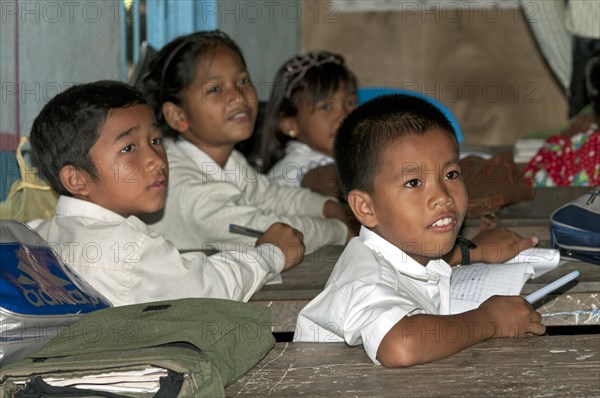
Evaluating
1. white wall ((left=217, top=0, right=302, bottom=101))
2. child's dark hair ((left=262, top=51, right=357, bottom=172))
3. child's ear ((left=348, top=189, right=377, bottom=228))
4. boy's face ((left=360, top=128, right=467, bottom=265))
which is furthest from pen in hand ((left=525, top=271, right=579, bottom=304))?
white wall ((left=217, top=0, right=302, bottom=101))

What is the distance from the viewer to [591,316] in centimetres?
210

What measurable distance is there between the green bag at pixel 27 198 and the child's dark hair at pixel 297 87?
1514mm

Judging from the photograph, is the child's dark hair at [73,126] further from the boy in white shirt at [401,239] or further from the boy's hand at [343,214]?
the boy's hand at [343,214]

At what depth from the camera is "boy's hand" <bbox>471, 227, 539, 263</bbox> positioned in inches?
92.9

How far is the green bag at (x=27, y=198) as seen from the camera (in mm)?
2447

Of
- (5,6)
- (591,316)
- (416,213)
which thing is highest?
(5,6)

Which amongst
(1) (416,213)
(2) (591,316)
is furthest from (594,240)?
(1) (416,213)

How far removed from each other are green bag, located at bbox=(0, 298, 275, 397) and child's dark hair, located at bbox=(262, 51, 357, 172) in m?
2.18

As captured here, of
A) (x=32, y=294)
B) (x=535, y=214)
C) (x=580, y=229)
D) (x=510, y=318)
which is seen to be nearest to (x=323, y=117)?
(x=535, y=214)

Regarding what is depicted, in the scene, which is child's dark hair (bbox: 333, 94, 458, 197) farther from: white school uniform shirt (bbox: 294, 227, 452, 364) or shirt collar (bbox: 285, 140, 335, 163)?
shirt collar (bbox: 285, 140, 335, 163)

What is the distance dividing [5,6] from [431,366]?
1551 millimetres

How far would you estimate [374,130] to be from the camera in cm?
202

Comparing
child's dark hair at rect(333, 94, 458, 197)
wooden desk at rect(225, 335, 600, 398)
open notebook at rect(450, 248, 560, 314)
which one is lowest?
wooden desk at rect(225, 335, 600, 398)

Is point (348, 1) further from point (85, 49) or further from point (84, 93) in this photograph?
point (84, 93)
